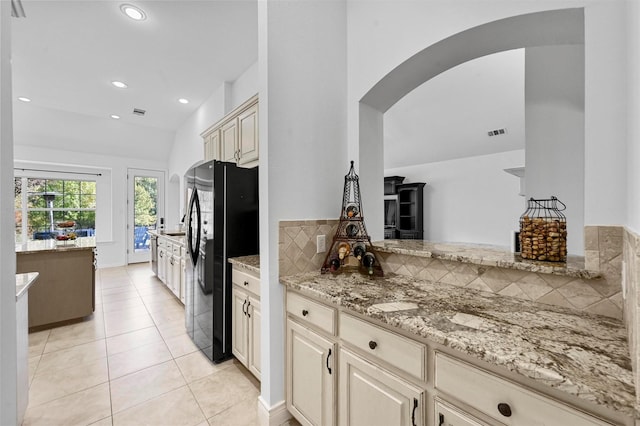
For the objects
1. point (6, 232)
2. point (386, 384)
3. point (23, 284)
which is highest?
point (6, 232)

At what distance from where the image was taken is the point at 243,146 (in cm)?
281

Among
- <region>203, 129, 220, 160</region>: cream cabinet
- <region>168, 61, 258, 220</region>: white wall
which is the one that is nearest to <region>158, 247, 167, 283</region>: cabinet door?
<region>168, 61, 258, 220</region>: white wall

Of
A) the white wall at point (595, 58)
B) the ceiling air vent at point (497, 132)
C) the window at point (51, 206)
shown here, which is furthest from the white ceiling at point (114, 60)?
the ceiling air vent at point (497, 132)

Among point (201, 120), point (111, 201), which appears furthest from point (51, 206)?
point (201, 120)

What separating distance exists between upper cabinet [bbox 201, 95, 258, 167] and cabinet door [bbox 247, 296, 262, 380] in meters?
1.37

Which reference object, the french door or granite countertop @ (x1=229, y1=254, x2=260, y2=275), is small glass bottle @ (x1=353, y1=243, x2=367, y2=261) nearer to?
granite countertop @ (x1=229, y1=254, x2=260, y2=275)

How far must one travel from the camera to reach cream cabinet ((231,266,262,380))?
189cm

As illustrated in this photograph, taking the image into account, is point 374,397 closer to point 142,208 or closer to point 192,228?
point 192,228

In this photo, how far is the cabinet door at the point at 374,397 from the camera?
0.99 m

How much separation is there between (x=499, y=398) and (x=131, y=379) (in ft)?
8.17

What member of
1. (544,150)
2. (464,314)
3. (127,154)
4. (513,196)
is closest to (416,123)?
(513,196)

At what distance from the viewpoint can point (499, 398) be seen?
774 millimetres

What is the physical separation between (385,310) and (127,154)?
283 inches

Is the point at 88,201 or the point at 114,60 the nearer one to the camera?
the point at 114,60
